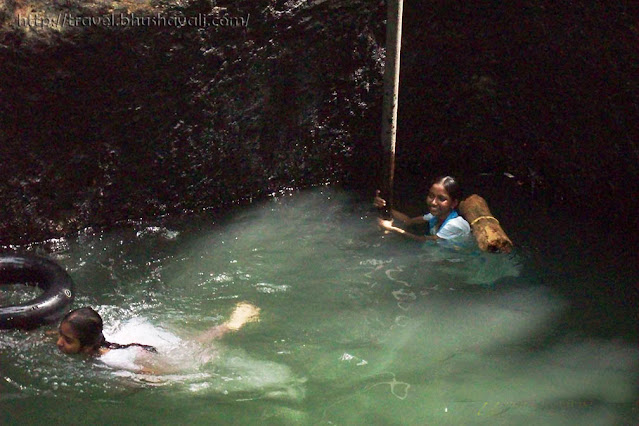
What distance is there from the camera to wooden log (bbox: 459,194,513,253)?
6027 millimetres

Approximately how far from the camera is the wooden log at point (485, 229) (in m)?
6.03

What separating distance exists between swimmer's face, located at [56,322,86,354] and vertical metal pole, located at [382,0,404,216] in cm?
291

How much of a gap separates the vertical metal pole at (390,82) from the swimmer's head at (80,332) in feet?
9.10

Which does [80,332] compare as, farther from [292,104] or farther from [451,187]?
[292,104]

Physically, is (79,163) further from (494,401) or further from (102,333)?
(494,401)

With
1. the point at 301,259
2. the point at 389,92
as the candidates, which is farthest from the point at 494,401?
the point at 389,92

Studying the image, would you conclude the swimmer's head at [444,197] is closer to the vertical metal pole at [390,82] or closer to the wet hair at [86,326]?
the vertical metal pole at [390,82]

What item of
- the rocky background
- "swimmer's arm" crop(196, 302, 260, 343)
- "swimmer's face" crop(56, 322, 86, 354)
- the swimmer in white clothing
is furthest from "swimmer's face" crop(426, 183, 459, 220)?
"swimmer's face" crop(56, 322, 86, 354)

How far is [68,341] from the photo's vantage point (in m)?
4.59

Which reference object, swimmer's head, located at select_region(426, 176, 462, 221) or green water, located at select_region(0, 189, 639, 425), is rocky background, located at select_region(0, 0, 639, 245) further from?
swimmer's head, located at select_region(426, 176, 462, 221)

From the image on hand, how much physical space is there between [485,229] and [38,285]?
11.2 feet

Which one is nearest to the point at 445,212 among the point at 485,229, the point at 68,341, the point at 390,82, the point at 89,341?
the point at 485,229

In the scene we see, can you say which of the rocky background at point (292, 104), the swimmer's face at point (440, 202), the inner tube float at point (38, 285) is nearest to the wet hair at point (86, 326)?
the inner tube float at point (38, 285)

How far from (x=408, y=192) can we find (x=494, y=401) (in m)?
3.23
